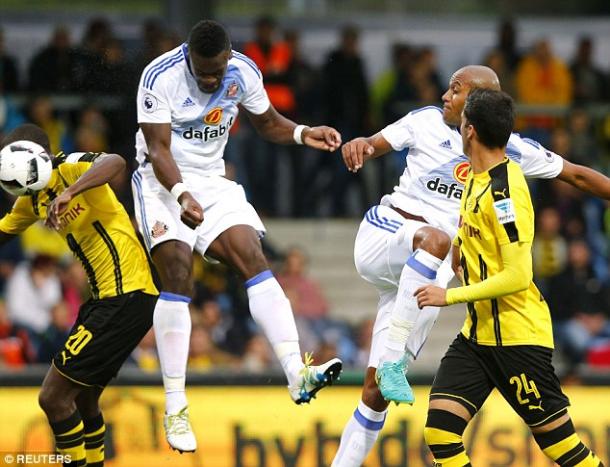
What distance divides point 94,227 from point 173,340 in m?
1.00

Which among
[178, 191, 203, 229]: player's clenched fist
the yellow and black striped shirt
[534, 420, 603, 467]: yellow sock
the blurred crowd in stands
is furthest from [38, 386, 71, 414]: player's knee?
the blurred crowd in stands

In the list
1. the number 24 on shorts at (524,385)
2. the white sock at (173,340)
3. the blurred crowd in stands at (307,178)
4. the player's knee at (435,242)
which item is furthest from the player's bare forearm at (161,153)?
the blurred crowd in stands at (307,178)

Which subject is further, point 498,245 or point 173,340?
point 173,340

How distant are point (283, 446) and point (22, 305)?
143 inches

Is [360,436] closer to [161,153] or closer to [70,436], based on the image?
[70,436]

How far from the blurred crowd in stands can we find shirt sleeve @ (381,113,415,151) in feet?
15.9

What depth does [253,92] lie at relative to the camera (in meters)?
8.34

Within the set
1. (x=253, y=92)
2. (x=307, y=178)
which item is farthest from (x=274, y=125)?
(x=307, y=178)

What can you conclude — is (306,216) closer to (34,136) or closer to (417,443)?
(417,443)

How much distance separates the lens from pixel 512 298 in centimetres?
718

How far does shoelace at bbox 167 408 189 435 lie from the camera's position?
7852 mm

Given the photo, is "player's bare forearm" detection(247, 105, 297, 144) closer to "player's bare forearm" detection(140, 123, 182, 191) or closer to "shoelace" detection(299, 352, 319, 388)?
"player's bare forearm" detection(140, 123, 182, 191)

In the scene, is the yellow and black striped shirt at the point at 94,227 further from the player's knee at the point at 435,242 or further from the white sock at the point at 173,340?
the player's knee at the point at 435,242

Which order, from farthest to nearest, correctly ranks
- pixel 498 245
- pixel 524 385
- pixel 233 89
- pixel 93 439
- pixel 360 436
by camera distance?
pixel 93 439
pixel 360 436
pixel 233 89
pixel 524 385
pixel 498 245
